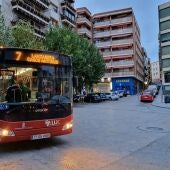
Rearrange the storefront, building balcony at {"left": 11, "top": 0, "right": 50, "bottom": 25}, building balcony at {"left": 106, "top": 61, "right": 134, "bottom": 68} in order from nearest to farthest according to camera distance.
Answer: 1. building balcony at {"left": 11, "top": 0, "right": 50, "bottom": 25}
2. building balcony at {"left": 106, "top": 61, "right": 134, "bottom": 68}
3. the storefront

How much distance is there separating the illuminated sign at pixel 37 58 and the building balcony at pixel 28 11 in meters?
32.3

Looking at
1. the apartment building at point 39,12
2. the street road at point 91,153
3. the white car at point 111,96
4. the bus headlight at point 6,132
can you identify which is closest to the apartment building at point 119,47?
the apartment building at point 39,12

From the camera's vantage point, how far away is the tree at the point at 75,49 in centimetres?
3480

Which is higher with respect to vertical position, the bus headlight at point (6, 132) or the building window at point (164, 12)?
the building window at point (164, 12)

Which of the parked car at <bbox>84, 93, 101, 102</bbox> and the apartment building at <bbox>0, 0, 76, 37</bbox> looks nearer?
the apartment building at <bbox>0, 0, 76, 37</bbox>

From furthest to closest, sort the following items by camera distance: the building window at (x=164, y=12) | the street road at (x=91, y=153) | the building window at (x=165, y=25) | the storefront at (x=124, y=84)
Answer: the storefront at (x=124, y=84)
the building window at (x=165, y=25)
the building window at (x=164, y=12)
the street road at (x=91, y=153)

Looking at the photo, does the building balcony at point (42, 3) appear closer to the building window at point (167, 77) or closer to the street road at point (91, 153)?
the building window at point (167, 77)

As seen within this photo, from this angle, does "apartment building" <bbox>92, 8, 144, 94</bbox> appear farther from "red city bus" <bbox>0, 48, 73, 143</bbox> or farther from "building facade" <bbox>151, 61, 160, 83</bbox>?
"building facade" <bbox>151, 61, 160, 83</bbox>

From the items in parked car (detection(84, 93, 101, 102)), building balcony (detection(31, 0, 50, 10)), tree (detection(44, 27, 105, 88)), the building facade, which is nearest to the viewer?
tree (detection(44, 27, 105, 88))

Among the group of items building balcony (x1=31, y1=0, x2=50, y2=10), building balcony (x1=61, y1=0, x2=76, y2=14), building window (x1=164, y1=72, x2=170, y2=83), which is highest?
building balcony (x1=61, y1=0, x2=76, y2=14)

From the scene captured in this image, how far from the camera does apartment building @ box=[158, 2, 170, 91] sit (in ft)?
184

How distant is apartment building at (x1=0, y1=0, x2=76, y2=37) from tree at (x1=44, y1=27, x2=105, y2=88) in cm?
581

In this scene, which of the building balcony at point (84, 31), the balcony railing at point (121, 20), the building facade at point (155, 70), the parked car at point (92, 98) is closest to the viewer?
the parked car at point (92, 98)

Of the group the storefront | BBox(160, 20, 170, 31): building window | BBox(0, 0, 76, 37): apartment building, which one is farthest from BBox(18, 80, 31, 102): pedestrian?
the storefront
